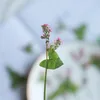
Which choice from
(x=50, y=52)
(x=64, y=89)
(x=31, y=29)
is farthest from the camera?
(x=31, y=29)

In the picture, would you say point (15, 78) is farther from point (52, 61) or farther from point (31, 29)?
point (52, 61)

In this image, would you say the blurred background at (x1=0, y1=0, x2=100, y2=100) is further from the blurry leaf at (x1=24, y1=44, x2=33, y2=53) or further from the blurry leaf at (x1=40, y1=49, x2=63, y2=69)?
the blurry leaf at (x1=40, y1=49, x2=63, y2=69)

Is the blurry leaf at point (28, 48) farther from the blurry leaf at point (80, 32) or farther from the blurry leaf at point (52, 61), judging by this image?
the blurry leaf at point (52, 61)

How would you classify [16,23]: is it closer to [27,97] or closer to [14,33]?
[14,33]

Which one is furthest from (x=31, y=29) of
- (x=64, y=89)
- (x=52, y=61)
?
(x=52, y=61)

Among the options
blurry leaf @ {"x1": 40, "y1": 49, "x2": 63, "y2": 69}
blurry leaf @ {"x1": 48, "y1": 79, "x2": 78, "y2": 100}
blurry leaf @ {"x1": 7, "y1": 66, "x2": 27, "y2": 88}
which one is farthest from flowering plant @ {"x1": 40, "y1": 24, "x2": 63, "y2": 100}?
blurry leaf @ {"x1": 7, "y1": 66, "x2": 27, "y2": 88}

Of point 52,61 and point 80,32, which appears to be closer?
point 52,61

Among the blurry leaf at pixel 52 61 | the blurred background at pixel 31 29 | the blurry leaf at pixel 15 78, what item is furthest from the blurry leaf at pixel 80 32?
the blurry leaf at pixel 52 61
